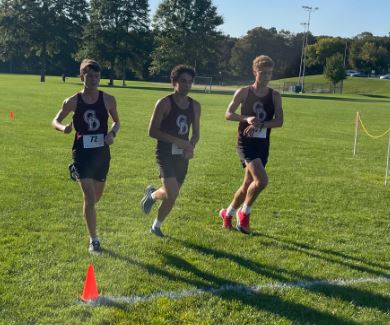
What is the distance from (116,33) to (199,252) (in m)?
68.2

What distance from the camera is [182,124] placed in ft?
18.5

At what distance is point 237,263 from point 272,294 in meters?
0.73

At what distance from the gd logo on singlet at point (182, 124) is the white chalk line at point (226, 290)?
5.95 feet

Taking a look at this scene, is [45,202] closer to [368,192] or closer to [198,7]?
[368,192]

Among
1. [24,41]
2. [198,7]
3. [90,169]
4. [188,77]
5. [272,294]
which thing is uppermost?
[198,7]

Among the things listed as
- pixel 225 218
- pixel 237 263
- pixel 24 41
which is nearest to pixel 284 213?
pixel 225 218

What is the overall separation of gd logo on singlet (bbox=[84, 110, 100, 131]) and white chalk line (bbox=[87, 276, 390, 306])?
1.72 m

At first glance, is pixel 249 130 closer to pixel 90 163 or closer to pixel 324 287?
pixel 90 163

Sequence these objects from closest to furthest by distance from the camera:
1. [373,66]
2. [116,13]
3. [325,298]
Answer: [325,298] → [116,13] → [373,66]

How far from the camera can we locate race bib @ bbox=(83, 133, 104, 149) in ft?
17.0

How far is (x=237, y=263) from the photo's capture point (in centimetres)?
524

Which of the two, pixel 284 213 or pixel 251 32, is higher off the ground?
pixel 251 32

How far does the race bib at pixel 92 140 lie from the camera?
5.17 m

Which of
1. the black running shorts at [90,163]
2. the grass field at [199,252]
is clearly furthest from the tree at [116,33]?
the black running shorts at [90,163]
